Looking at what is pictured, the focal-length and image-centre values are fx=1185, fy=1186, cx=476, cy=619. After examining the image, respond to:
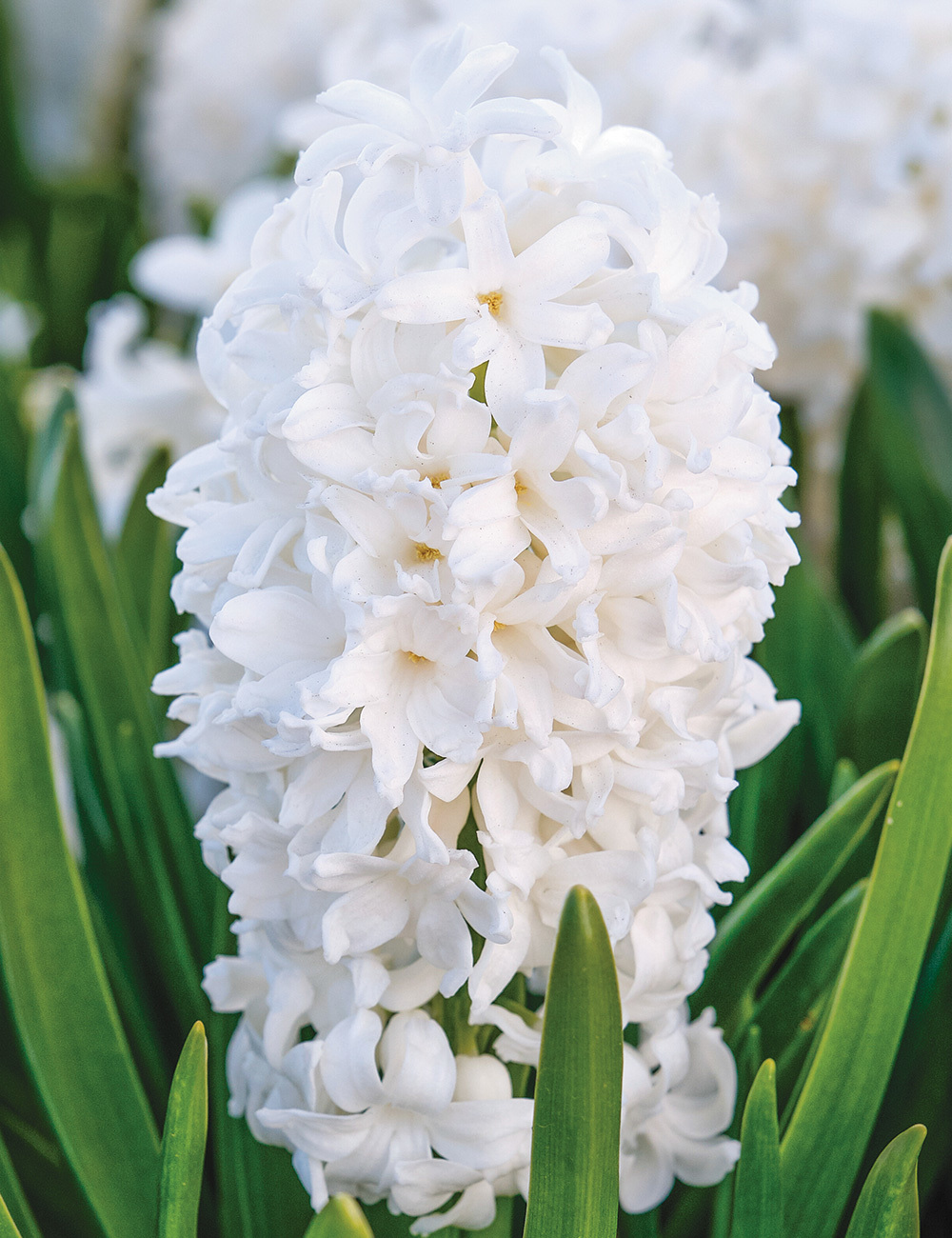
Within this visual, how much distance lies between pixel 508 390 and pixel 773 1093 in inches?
9.1

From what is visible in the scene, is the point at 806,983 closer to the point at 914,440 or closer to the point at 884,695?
the point at 884,695

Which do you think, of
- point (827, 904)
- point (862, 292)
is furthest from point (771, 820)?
point (862, 292)

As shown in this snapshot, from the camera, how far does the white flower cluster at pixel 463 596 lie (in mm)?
330

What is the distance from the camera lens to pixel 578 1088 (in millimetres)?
330

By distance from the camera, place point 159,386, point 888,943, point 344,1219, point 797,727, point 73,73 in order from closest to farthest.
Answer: point 344,1219, point 888,943, point 797,727, point 159,386, point 73,73

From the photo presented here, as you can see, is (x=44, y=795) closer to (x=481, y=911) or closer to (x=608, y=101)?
(x=481, y=911)

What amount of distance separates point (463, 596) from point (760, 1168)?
0.70 ft

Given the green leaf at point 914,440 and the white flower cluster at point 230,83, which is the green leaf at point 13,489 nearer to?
the green leaf at point 914,440

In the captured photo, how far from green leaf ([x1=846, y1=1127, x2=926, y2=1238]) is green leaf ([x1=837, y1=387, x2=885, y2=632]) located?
0.56 m

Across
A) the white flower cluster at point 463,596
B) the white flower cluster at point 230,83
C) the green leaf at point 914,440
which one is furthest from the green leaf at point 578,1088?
the white flower cluster at point 230,83

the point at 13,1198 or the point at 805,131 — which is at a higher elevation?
the point at 805,131

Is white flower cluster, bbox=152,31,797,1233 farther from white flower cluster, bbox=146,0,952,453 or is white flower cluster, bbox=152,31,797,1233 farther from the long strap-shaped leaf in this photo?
white flower cluster, bbox=146,0,952,453

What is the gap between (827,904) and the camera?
0.56 metres

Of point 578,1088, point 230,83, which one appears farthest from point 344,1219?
point 230,83
